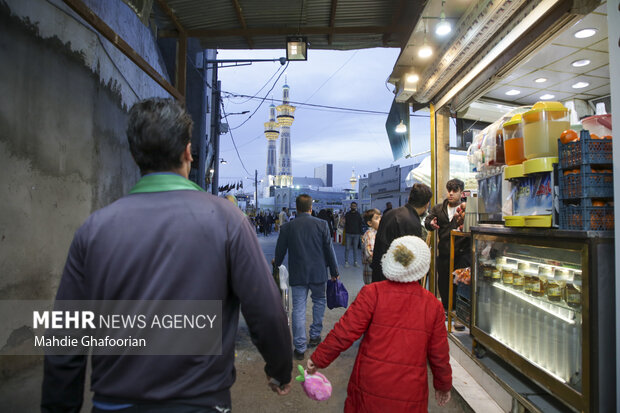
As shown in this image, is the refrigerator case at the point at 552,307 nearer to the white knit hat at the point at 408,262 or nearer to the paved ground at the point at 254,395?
the paved ground at the point at 254,395

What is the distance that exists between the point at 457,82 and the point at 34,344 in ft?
20.5

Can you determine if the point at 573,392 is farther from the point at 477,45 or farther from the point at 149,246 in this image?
the point at 477,45

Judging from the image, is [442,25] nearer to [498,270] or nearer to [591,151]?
[591,151]

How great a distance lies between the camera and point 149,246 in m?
1.35

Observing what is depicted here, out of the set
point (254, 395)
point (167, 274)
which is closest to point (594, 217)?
point (167, 274)

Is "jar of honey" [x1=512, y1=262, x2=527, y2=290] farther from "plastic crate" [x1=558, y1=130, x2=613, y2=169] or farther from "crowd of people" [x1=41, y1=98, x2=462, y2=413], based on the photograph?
"crowd of people" [x1=41, y1=98, x2=462, y2=413]

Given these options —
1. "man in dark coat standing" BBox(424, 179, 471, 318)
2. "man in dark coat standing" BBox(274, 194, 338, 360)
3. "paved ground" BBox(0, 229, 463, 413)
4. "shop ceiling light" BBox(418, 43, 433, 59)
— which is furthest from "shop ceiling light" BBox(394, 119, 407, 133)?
"paved ground" BBox(0, 229, 463, 413)

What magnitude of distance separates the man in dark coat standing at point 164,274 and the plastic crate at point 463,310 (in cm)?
338

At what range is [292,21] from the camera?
21.5 ft

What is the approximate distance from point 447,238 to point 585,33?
111 inches

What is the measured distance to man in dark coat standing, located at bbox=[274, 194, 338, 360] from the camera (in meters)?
4.75

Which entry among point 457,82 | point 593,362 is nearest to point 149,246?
point 593,362

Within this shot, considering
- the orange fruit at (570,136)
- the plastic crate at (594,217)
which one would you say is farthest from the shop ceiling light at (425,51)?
the plastic crate at (594,217)

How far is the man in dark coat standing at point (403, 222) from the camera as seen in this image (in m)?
4.25
